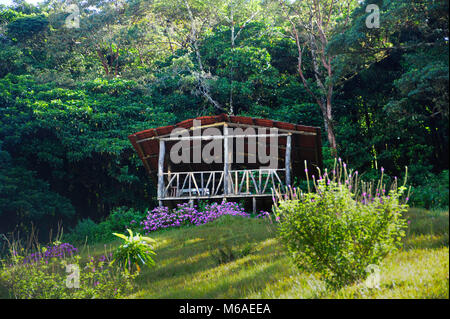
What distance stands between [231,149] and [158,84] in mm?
7032

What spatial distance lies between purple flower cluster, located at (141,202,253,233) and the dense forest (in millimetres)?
5880

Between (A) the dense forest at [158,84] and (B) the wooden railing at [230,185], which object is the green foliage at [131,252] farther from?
(A) the dense forest at [158,84]

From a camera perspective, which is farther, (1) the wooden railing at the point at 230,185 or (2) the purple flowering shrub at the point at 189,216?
(1) the wooden railing at the point at 230,185

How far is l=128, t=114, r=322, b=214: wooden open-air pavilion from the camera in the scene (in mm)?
13906

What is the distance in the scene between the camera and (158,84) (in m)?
21.7

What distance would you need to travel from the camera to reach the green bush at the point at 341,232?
14.9ft

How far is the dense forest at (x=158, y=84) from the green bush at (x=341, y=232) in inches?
374

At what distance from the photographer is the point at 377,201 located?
183 inches

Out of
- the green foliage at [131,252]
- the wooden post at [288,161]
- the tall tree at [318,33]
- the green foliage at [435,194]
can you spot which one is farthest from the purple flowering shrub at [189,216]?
the tall tree at [318,33]

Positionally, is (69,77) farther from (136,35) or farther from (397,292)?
(397,292)

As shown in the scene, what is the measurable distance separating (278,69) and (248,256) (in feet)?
60.3

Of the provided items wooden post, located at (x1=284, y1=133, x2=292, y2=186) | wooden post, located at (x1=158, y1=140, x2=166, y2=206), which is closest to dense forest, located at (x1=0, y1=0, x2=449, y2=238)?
wooden post, located at (x1=284, y1=133, x2=292, y2=186)
